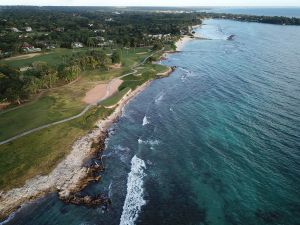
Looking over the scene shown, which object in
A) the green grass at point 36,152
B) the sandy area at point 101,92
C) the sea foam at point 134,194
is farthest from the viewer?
the sandy area at point 101,92

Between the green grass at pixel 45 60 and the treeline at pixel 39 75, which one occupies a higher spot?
the treeline at pixel 39 75

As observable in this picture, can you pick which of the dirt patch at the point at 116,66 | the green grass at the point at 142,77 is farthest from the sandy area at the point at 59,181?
the dirt patch at the point at 116,66

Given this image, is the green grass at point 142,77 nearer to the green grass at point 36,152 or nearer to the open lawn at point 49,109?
the open lawn at point 49,109

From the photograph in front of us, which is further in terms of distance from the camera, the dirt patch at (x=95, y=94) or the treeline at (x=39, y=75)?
the dirt patch at (x=95, y=94)

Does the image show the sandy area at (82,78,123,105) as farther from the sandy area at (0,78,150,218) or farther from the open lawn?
the sandy area at (0,78,150,218)

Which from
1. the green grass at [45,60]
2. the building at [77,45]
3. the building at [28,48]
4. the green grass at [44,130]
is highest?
the green grass at [44,130]

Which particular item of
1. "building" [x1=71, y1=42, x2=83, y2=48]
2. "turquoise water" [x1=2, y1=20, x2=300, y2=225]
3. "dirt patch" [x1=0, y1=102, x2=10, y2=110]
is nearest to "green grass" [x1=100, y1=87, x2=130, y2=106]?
"turquoise water" [x1=2, y1=20, x2=300, y2=225]

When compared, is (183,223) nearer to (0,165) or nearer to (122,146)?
(122,146)
